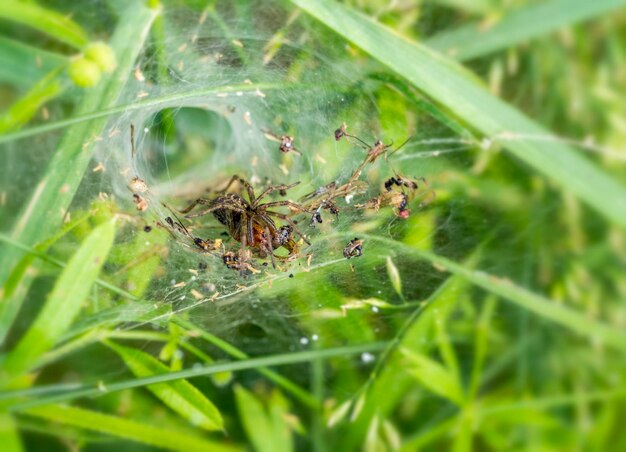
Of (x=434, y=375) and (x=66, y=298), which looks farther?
(x=434, y=375)

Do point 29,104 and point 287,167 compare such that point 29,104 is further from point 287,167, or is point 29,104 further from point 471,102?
point 471,102

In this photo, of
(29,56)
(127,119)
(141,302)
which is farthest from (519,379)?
(29,56)

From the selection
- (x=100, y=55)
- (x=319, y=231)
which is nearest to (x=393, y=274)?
(x=319, y=231)

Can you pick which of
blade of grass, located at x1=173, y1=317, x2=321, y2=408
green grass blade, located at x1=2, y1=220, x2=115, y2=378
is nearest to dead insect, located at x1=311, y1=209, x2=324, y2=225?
blade of grass, located at x1=173, y1=317, x2=321, y2=408

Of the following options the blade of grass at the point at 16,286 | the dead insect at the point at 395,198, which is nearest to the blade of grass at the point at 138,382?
the blade of grass at the point at 16,286

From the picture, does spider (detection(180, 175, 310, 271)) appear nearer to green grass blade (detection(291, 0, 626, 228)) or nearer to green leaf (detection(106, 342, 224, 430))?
green leaf (detection(106, 342, 224, 430))

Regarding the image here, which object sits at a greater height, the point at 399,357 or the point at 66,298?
the point at 66,298
